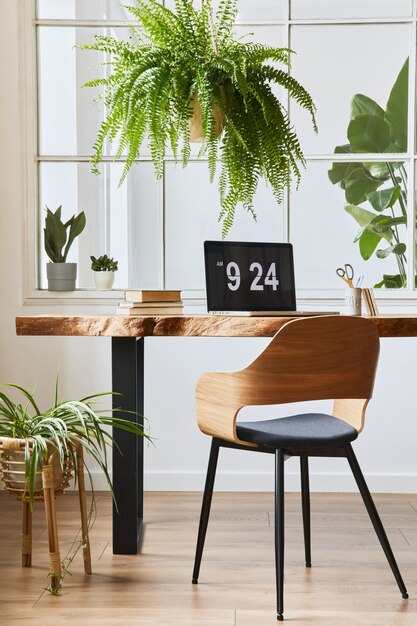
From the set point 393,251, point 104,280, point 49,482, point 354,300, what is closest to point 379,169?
point 393,251

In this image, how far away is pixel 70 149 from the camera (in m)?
3.73

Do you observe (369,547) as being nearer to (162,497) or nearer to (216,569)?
(216,569)

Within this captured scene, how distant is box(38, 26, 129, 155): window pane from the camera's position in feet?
12.1

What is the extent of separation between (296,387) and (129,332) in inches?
20.8

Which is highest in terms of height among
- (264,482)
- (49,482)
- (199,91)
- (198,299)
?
(199,91)

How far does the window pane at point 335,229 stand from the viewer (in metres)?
3.68

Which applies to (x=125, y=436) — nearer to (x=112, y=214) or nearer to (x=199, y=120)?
(x=199, y=120)

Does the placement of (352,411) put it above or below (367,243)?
below

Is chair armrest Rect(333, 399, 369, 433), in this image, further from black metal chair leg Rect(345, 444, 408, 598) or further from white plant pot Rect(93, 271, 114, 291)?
white plant pot Rect(93, 271, 114, 291)

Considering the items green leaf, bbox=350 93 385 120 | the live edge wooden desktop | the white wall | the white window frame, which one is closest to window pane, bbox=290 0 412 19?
the white window frame

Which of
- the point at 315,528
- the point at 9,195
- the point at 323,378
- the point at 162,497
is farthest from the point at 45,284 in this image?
the point at 323,378

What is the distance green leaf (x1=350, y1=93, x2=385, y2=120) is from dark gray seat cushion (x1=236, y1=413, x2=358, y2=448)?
1.71m

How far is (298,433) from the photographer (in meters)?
2.31

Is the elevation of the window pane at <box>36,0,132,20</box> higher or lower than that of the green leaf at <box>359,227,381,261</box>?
higher
